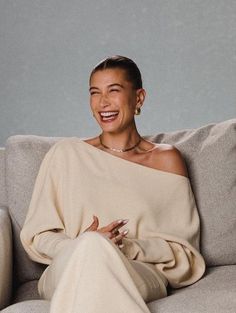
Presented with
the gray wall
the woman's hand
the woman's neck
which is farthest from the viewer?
the gray wall

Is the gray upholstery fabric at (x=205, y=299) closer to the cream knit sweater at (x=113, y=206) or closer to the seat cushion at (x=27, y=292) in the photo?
the cream knit sweater at (x=113, y=206)

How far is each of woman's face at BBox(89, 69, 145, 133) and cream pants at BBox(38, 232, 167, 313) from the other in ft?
2.24

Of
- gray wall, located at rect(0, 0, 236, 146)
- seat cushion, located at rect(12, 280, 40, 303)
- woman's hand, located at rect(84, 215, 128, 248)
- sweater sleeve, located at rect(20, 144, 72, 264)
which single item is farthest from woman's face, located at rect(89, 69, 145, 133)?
gray wall, located at rect(0, 0, 236, 146)

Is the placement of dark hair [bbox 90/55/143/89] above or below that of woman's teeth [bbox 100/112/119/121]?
above

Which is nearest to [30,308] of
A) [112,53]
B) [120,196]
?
[120,196]

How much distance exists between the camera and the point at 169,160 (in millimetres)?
2438

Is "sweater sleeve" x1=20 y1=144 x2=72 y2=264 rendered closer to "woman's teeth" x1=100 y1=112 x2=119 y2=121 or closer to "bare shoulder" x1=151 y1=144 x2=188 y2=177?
"woman's teeth" x1=100 y1=112 x2=119 y2=121

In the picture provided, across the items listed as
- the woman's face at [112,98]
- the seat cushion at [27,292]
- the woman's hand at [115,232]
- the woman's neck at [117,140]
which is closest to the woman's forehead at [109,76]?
the woman's face at [112,98]

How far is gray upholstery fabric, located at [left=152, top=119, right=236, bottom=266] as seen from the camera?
2.38 m

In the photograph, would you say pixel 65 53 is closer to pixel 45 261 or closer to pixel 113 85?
pixel 113 85

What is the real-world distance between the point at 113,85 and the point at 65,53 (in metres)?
1.62

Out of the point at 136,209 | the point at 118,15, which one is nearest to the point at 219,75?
the point at 118,15

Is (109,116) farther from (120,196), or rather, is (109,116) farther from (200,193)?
(200,193)

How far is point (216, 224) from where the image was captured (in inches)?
94.1
